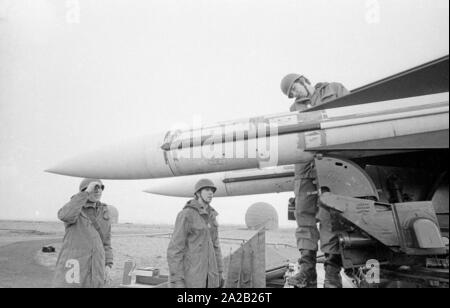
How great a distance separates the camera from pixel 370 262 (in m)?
3.21

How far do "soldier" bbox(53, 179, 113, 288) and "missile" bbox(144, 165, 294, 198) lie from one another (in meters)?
3.31

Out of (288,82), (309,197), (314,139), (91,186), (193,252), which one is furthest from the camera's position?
(288,82)

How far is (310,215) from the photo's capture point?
149 inches

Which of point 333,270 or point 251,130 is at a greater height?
point 251,130

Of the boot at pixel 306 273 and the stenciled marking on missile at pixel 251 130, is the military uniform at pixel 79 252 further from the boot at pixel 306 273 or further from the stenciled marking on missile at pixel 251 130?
the boot at pixel 306 273

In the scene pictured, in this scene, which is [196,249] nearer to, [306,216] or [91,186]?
[91,186]

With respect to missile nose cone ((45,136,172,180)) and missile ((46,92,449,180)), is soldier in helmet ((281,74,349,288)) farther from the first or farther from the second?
missile nose cone ((45,136,172,180))

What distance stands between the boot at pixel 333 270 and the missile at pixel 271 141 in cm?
106

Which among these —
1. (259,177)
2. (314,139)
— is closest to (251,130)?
(314,139)

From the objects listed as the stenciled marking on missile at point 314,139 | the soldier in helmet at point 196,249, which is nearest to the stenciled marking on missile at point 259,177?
the stenciled marking on missile at point 314,139

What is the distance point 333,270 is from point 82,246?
250 centimetres

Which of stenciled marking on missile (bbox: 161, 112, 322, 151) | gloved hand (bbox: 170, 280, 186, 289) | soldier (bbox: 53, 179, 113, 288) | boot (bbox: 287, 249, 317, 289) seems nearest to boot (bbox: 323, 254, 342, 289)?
boot (bbox: 287, 249, 317, 289)
